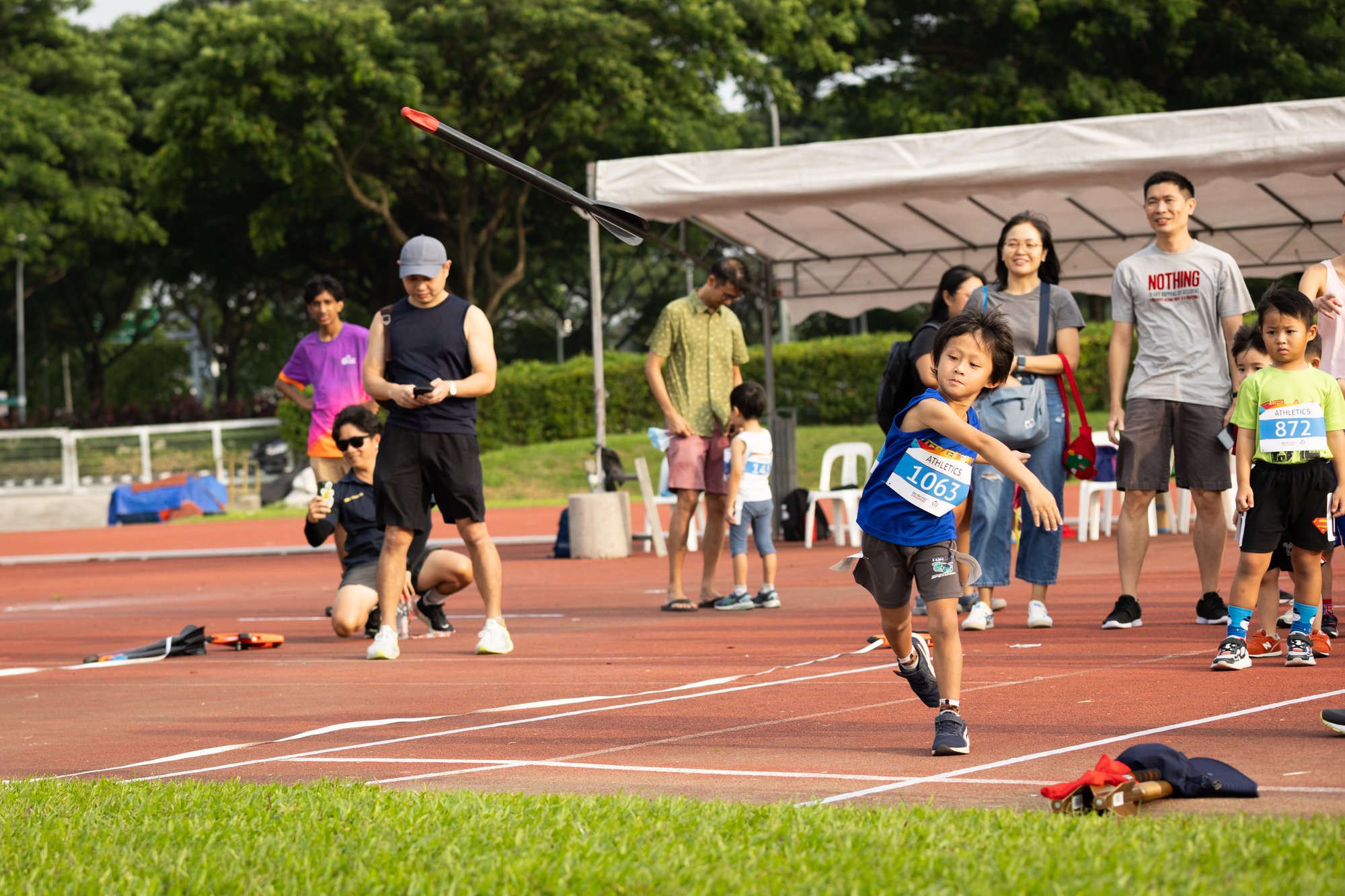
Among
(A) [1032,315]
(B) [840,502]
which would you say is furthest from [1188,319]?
(B) [840,502]

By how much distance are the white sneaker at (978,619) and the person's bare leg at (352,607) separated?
337 cm

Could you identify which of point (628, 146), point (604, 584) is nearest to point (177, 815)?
point (604, 584)

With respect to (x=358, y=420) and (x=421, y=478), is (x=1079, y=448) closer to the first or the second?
(x=421, y=478)

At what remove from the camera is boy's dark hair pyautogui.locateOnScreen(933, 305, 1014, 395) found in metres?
5.18

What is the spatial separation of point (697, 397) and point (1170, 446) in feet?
10.3

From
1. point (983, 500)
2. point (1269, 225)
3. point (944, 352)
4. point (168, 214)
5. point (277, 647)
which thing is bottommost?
point (277, 647)

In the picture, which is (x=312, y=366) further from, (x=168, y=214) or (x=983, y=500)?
(x=168, y=214)

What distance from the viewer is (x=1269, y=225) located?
15602 millimetres

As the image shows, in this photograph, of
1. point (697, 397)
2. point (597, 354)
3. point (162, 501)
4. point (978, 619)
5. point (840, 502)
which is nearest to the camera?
point (978, 619)

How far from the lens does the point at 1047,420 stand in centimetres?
819

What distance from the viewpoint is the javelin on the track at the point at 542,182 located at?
6.59m

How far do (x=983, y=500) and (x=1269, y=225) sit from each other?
8885mm

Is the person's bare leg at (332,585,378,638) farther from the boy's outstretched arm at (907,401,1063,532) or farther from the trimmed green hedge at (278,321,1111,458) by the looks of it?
the trimmed green hedge at (278,321,1111,458)

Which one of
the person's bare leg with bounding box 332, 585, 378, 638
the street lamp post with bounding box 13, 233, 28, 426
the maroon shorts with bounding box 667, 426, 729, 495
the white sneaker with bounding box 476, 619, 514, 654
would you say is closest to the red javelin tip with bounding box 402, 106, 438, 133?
the white sneaker with bounding box 476, 619, 514, 654
